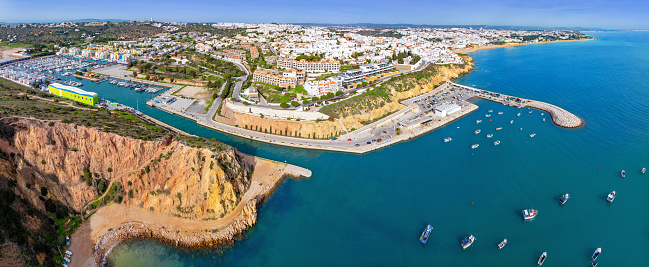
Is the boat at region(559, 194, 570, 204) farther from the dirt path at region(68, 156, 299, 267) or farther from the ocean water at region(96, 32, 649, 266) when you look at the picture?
the dirt path at region(68, 156, 299, 267)

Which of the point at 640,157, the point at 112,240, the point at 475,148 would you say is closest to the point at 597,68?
the point at 640,157

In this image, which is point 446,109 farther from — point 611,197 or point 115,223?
point 115,223

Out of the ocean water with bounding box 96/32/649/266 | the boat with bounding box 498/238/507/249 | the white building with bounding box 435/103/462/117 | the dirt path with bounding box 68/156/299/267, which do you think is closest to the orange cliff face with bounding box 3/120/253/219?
the dirt path with bounding box 68/156/299/267

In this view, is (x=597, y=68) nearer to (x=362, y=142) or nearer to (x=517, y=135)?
(x=517, y=135)

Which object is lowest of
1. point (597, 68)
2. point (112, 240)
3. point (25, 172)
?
point (112, 240)

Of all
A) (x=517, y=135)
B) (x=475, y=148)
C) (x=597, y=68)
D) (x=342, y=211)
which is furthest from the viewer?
(x=597, y=68)

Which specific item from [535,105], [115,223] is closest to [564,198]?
[535,105]
